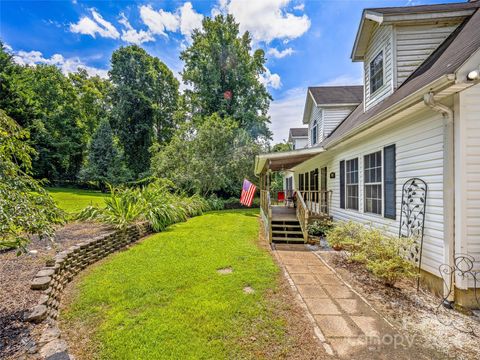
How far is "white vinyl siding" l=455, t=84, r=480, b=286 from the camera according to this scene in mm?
3414

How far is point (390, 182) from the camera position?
5.20 meters

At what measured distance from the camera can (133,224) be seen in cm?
790

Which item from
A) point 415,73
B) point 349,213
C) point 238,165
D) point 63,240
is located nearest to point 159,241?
point 63,240

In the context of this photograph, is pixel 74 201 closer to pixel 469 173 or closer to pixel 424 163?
pixel 424 163

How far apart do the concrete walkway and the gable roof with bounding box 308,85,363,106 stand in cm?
831

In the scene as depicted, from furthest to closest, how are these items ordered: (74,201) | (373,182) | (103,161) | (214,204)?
(103,161) → (214,204) → (74,201) → (373,182)

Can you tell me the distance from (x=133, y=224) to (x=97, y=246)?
2.00 metres

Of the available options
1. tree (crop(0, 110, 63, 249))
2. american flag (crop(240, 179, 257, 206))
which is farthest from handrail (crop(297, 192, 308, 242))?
tree (crop(0, 110, 63, 249))

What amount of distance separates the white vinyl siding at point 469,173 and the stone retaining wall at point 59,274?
502cm

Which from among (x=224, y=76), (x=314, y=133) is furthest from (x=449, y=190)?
(x=224, y=76)

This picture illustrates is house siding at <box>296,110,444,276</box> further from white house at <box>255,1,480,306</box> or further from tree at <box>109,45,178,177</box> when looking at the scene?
tree at <box>109,45,178,177</box>

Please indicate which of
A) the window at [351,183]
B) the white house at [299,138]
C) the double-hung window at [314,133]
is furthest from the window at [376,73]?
the white house at [299,138]

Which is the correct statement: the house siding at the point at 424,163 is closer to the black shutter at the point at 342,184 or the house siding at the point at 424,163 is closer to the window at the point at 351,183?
the window at the point at 351,183

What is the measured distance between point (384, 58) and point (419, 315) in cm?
603
